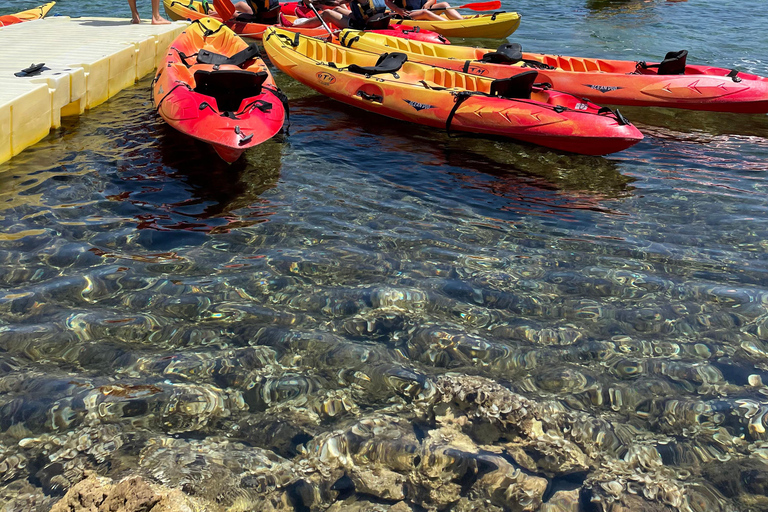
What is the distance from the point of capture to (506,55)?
31.5ft

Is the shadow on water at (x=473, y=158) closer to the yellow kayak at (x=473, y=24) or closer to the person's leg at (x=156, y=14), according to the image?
the person's leg at (x=156, y=14)

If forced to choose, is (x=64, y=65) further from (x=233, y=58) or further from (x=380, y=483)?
(x=380, y=483)

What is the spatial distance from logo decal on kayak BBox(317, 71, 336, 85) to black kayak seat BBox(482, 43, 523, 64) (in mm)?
2592

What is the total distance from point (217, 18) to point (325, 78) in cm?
587

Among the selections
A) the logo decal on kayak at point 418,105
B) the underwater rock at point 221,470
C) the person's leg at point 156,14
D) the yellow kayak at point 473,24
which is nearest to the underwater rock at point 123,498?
the underwater rock at point 221,470

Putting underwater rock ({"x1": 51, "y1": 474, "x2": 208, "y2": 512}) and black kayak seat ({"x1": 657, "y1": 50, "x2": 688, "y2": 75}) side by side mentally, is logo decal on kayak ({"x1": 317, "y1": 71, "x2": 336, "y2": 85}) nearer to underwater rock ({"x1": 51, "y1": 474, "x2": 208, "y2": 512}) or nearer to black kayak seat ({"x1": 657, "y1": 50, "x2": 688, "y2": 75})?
black kayak seat ({"x1": 657, "y1": 50, "x2": 688, "y2": 75})

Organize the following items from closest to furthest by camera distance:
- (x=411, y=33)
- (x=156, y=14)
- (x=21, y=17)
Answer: (x=156, y=14), (x=411, y=33), (x=21, y=17)

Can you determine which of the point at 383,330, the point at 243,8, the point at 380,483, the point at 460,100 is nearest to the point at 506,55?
the point at 460,100

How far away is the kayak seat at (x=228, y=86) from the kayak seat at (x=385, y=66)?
2.34 meters

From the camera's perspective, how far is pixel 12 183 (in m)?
5.98

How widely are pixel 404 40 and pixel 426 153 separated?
163 inches

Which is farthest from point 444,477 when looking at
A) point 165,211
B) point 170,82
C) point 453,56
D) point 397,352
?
point 453,56

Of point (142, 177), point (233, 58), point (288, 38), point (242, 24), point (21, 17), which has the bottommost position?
point (142, 177)

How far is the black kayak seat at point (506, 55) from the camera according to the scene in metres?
9.62
